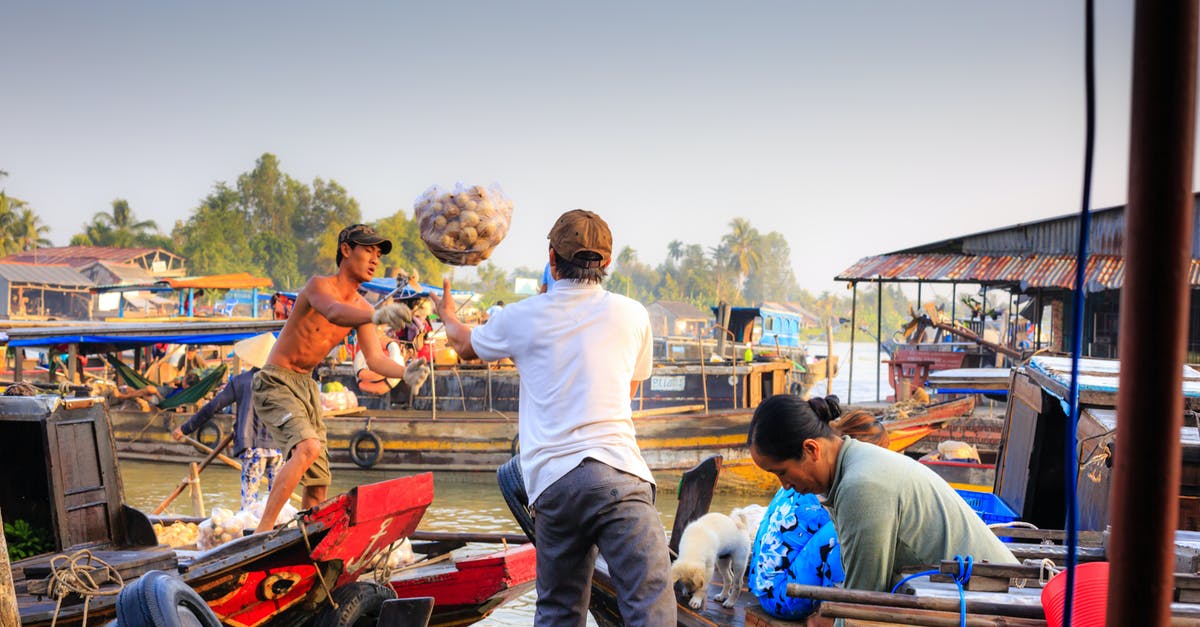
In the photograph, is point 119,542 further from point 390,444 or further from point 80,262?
point 80,262

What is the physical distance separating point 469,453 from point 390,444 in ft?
4.42

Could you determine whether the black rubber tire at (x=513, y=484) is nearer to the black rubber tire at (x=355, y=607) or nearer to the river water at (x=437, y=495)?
the black rubber tire at (x=355, y=607)

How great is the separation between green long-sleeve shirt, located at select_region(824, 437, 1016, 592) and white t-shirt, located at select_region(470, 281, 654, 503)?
25.8 inches

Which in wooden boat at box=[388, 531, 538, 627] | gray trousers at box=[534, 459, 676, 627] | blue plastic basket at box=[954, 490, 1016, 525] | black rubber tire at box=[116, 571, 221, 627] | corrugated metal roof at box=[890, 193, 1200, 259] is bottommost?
wooden boat at box=[388, 531, 538, 627]

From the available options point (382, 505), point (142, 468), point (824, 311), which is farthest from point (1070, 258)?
point (824, 311)

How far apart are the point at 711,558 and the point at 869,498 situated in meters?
1.24

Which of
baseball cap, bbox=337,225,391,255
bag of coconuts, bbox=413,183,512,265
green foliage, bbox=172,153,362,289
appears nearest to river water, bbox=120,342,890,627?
baseball cap, bbox=337,225,391,255

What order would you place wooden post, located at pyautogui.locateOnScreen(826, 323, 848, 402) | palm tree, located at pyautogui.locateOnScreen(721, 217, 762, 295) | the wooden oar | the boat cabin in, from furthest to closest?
palm tree, located at pyautogui.locateOnScreen(721, 217, 762, 295)
wooden post, located at pyautogui.locateOnScreen(826, 323, 848, 402)
the wooden oar
the boat cabin

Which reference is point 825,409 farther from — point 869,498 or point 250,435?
point 250,435

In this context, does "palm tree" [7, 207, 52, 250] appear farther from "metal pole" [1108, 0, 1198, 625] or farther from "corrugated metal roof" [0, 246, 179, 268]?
"metal pole" [1108, 0, 1198, 625]

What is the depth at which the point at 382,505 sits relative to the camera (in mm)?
4852

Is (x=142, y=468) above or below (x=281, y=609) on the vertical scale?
below

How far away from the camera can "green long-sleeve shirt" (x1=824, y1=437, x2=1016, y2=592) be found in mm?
3109

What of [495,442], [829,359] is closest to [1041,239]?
[829,359]
